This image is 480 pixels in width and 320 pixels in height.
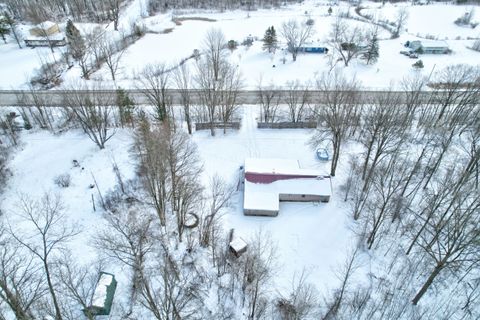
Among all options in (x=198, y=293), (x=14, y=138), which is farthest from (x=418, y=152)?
(x=14, y=138)

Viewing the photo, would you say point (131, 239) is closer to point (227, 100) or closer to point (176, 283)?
point (176, 283)

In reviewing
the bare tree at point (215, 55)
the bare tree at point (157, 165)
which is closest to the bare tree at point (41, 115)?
the bare tree at point (157, 165)

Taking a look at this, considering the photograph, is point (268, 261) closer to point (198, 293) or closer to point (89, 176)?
point (198, 293)

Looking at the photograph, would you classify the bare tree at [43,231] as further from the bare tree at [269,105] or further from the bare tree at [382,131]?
the bare tree at [382,131]

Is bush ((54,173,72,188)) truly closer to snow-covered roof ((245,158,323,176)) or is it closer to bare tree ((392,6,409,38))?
snow-covered roof ((245,158,323,176))

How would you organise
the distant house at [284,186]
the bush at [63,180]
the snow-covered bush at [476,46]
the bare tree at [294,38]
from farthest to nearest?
the snow-covered bush at [476,46]
the bare tree at [294,38]
the bush at [63,180]
the distant house at [284,186]

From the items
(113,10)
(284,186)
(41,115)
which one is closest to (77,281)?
(284,186)
